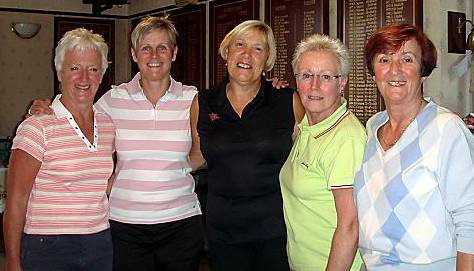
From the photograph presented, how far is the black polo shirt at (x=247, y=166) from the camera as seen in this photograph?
220 centimetres

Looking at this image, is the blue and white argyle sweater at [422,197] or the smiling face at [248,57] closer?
the blue and white argyle sweater at [422,197]

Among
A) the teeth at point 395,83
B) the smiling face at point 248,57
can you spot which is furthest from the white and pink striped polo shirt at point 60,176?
the teeth at point 395,83

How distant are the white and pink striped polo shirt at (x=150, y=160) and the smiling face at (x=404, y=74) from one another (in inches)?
36.3

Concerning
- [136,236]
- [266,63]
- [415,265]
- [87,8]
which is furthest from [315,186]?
[87,8]

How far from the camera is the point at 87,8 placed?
720 cm

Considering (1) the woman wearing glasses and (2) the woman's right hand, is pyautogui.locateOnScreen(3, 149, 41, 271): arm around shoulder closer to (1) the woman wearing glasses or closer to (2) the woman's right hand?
(2) the woman's right hand

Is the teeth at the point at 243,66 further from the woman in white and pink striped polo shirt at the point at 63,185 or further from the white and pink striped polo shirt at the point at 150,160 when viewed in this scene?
the woman in white and pink striped polo shirt at the point at 63,185

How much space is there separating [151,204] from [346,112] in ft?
2.70

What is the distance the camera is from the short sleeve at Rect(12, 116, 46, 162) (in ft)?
6.46

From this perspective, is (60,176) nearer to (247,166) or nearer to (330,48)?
(247,166)

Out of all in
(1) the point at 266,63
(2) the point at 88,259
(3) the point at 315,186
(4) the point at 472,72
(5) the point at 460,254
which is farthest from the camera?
(4) the point at 472,72

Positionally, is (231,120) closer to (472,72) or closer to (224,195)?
(224,195)

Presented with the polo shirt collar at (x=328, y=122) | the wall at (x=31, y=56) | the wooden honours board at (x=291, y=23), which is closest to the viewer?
the polo shirt collar at (x=328, y=122)

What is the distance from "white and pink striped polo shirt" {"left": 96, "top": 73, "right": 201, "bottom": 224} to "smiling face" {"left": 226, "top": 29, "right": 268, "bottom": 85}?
0.26m
